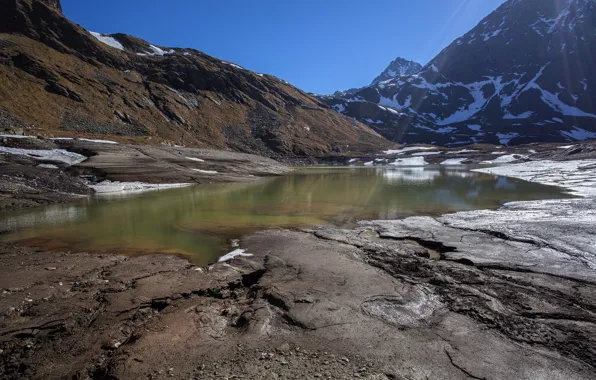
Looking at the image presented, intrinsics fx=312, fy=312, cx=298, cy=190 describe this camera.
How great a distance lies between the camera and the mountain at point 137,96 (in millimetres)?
63719

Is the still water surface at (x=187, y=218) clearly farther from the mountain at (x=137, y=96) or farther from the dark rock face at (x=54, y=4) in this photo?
the dark rock face at (x=54, y=4)

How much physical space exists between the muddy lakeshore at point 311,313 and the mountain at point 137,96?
45.1 metres

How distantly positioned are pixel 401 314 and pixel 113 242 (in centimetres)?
1204

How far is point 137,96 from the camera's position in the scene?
86.8 meters

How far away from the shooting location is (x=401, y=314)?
666cm

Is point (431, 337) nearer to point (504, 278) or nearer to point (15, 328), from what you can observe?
point (504, 278)

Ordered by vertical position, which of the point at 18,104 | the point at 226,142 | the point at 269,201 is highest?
the point at 18,104

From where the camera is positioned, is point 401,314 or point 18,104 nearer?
point 401,314

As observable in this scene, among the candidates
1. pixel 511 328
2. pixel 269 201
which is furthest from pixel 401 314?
pixel 269 201

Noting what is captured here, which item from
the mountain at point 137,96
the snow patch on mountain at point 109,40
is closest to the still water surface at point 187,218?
the mountain at point 137,96

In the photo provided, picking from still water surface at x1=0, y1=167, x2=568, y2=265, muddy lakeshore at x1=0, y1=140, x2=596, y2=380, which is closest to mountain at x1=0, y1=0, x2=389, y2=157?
still water surface at x1=0, y1=167, x2=568, y2=265

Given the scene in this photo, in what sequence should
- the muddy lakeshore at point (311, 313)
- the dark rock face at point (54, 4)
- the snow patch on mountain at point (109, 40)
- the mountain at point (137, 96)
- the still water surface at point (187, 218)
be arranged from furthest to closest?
the snow patch on mountain at point (109, 40) → the dark rock face at point (54, 4) → the mountain at point (137, 96) → the still water surface at point (187, 218) → the muddy lakeshore at point (311, 313)

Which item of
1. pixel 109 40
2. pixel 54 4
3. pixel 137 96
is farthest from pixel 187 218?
pixel 54 4

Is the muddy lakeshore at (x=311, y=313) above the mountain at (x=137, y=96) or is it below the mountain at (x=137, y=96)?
below
